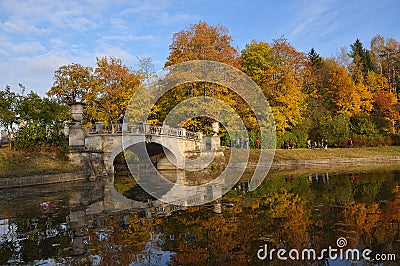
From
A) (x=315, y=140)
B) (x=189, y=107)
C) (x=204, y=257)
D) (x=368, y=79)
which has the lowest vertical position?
(x=204, y=257)

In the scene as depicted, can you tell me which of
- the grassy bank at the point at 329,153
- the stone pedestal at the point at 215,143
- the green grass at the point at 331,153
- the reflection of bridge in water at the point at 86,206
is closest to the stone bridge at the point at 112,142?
the stone pedestal at the point at 215,143

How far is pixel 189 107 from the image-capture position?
95.2ft

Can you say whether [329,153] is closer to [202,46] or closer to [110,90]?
[202,46]

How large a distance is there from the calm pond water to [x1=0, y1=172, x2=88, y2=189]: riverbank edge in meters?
4.78

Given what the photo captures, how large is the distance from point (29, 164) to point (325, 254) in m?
18.0

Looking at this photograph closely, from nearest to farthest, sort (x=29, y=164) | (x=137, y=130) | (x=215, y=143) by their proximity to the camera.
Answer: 1. (x=29, y=164)
2. (x=137, y=130)
3. (x=215, y=143)

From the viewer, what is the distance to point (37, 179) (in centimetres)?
1884

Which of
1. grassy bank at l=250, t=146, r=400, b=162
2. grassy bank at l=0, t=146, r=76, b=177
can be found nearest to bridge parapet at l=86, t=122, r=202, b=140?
grassy bank at l=0, t=146, r=76, b=177

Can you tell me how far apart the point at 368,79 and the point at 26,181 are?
146ft

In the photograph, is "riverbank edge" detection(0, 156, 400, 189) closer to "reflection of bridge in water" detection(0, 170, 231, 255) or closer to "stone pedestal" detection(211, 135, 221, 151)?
"reflection of bridge in water" detection(0, 170, 231, 255)

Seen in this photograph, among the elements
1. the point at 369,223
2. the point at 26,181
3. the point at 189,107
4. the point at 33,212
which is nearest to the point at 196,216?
the point at 369,223

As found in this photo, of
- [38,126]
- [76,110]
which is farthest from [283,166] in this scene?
[38,126]

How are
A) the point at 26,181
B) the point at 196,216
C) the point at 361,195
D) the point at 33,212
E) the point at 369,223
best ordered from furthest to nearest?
1. the point at 26,181
2. the point at 361,195
3. the point at 33,212
4. the point at 196,216
5. the point at 369,223

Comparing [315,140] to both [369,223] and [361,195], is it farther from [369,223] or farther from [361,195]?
[369,223]
